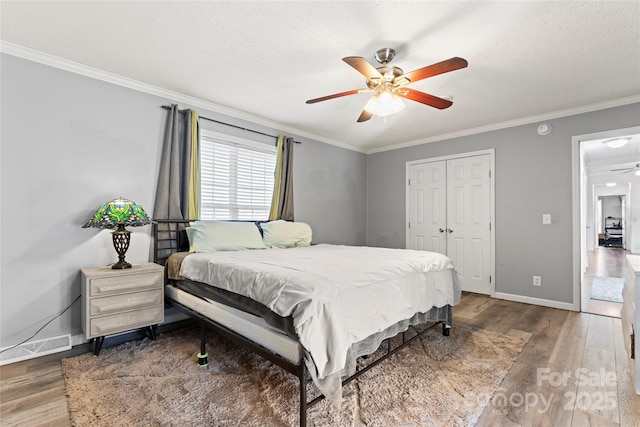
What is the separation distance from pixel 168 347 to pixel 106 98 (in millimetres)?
2377

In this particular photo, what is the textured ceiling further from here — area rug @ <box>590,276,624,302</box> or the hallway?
area rug @ <box>590,276,624,302</box>

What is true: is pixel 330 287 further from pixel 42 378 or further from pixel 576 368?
pixel 42 378

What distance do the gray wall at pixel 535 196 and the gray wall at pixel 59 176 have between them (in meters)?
4.32

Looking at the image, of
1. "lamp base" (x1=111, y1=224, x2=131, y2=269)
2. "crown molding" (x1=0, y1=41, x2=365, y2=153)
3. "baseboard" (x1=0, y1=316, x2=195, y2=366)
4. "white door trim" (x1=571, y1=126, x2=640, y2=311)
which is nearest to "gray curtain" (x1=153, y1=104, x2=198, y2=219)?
"crown molding" (x1=0, y1=41, x2=365, y2=153)

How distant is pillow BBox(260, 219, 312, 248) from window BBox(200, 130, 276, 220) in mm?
433

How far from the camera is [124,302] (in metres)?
2.48

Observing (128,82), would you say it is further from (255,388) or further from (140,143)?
(255,388)

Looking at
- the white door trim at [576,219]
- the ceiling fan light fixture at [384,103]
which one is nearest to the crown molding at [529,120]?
the white door trim at [576,219]

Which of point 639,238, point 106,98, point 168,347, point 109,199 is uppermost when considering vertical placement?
point 106,98

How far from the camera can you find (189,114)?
3.27 m

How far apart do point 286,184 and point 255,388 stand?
2804mm

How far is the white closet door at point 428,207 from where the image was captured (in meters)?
4.82

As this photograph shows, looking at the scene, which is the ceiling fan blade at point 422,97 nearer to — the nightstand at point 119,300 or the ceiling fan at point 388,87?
the ceiling fan at point 388,87

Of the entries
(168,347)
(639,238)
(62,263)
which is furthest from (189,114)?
(639,238)
